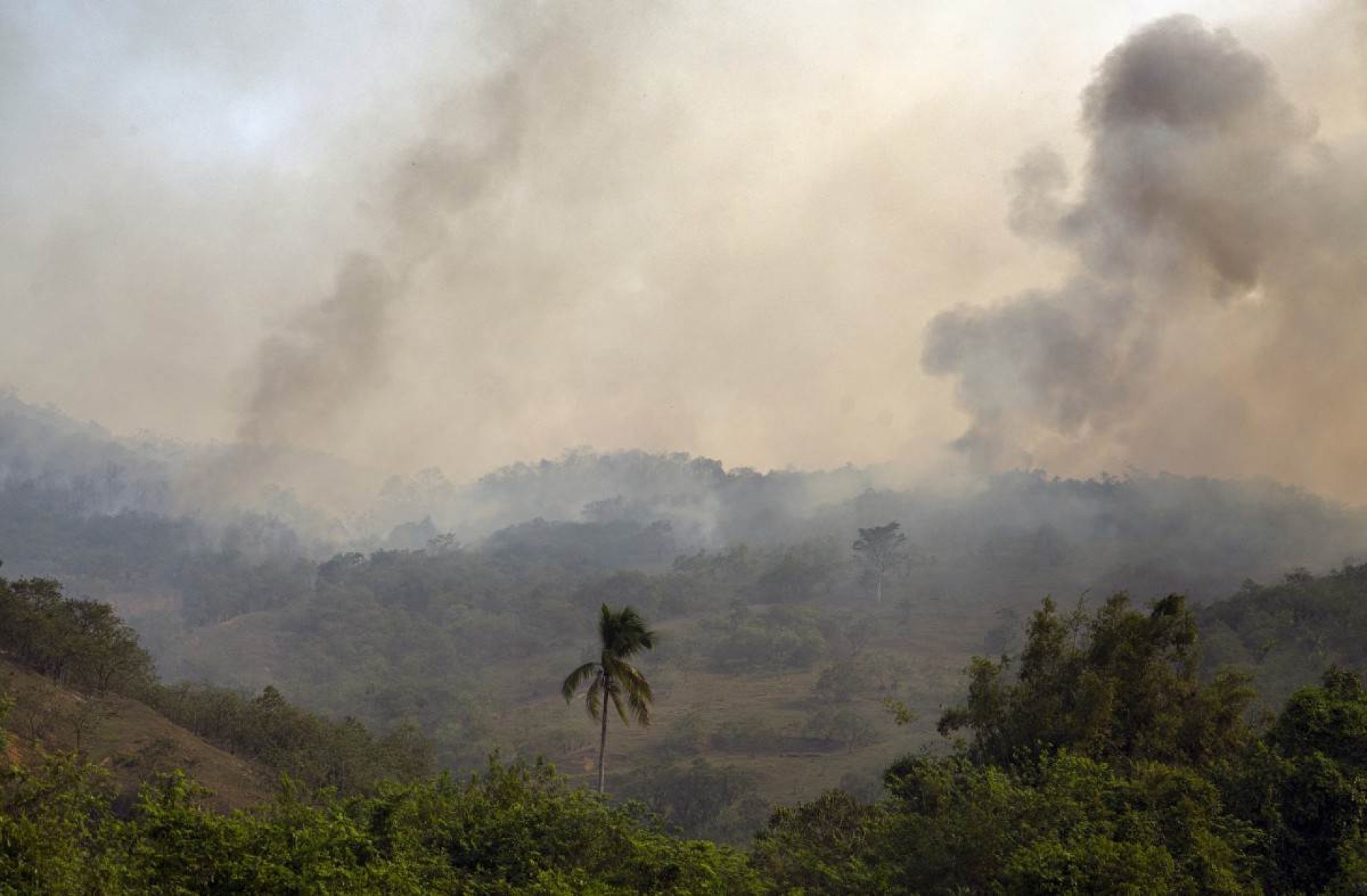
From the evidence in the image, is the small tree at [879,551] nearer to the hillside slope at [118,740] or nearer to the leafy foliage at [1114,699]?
the hillside slope at [118,740]

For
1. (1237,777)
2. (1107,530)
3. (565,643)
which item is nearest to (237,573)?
(565,643)

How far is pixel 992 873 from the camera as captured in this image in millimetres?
23438

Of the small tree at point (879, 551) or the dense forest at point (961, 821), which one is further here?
the small tree at point (879, 551)

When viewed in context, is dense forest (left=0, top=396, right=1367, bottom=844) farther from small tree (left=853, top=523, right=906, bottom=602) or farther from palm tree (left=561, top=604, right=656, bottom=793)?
palm tree (left=561, top=604, right=656, bottom=793)

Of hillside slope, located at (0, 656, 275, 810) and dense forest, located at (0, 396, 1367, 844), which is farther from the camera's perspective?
dense forest, located at (0, 396, 1367, 844)

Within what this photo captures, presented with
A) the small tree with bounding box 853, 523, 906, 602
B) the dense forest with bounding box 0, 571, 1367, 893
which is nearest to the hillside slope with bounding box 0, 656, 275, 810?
the dense forest with bounding box 0, 571, 1367, 893

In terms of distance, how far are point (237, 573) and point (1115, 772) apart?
202 meters

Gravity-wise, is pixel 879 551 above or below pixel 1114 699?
above

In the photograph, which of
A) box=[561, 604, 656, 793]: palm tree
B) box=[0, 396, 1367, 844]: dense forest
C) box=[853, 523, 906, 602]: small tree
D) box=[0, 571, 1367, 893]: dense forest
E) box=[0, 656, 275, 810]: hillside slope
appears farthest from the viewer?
box=[853, 523, 906, 602]: small tree

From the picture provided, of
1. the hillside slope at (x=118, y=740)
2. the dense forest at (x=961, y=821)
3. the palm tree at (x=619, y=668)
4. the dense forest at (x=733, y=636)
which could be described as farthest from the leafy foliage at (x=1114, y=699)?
the hillside slope at (x=118, y=740)

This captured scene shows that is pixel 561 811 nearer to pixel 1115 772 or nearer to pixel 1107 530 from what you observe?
pixel 1115 772

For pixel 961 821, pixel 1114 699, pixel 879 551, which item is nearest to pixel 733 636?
pixel 879 551

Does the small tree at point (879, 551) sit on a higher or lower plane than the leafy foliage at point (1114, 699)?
higher

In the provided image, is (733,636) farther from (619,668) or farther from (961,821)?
(961,821)
